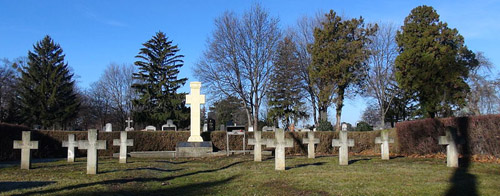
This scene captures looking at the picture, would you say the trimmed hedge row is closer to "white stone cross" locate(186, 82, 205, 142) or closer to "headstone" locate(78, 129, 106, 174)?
"headstone" locate(78, 129, 106, 174)

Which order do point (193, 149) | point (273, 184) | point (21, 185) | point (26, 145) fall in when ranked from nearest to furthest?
point (21, 185) → point (273, 184) → point (26, 145) → point (193, 149)

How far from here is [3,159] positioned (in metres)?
18.0

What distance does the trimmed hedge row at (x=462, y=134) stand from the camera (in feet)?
42.3

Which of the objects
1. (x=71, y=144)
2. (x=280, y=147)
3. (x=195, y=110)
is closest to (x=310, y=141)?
(x=280, y=147)

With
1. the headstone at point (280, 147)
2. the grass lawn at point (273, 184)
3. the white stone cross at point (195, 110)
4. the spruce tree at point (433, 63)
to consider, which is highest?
the spruce tree at point (433, 63)

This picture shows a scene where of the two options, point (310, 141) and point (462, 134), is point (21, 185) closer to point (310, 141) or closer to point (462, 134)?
point (310, 141)

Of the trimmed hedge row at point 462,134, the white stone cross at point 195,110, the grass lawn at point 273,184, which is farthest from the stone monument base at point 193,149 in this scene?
the grass lawn at point 273,184

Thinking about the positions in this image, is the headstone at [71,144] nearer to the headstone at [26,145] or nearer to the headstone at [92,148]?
the headstone at [26,145]

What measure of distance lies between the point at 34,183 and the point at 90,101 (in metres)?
52.5

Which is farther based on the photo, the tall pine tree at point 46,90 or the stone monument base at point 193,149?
the tall pine tree at point 46,90

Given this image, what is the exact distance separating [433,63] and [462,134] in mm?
17664

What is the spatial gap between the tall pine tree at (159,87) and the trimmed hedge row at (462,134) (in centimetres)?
3056

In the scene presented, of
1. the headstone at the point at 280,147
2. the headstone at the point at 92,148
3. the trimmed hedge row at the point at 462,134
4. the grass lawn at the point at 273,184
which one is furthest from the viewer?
the trimmed hedge row at the point at 462,134

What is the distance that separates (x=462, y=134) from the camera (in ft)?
46.3
